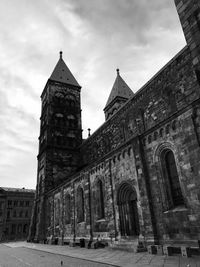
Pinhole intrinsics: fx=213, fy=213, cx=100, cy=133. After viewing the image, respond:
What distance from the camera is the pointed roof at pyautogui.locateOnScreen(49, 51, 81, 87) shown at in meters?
41.7

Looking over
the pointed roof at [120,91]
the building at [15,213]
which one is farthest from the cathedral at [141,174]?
the building at [15,213]

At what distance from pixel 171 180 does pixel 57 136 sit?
2639 cm

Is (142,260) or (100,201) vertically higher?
(100,201)

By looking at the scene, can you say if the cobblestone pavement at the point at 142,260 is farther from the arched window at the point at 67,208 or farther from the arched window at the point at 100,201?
the arched window at the point at 67,208

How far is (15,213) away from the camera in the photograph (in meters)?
54.2

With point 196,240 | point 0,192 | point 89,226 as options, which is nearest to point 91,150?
point 89,226

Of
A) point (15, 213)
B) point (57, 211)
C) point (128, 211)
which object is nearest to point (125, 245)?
point (128, 211)

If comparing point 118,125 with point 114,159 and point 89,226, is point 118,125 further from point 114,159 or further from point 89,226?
point 89,226

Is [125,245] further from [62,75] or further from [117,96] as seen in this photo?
[62,75]

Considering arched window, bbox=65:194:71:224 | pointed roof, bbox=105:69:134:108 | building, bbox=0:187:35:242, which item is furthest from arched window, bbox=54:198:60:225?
building, bbox=0:187:35:242

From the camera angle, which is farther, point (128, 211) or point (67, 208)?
point (67, 208)

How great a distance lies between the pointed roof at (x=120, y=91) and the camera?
42.0m

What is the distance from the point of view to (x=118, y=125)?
26.3 metres

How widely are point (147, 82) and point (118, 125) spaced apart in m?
6.68
